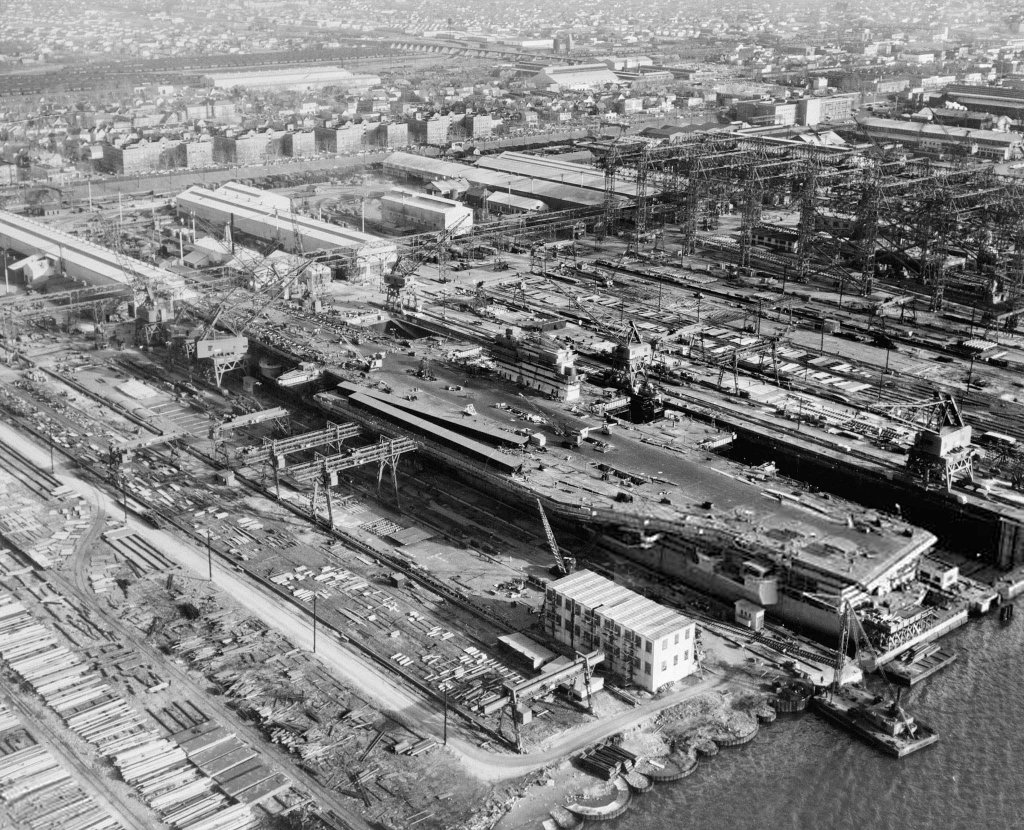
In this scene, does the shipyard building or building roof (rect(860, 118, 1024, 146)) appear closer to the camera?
the shipyard building

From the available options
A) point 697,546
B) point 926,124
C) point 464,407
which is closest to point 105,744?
point 697,546

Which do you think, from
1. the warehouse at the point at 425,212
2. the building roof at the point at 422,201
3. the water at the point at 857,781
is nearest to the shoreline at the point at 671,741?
the water at the point at 857,781

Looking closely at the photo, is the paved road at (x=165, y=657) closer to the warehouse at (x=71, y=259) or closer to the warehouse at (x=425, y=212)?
the warehouse at (x=71, y=259)

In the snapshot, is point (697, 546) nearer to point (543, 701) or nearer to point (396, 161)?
point (543, 701)

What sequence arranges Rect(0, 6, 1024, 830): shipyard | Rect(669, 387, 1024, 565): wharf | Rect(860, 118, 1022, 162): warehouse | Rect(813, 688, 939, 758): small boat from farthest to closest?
1. Rect(860, 118, 1022, 162): warehouse
2. Rect(669, 387, 1024, 565): wharf
3. Rect(813, 688, 939, 758): small boat
4. Rect(0, 6, 1024, 830): shipyard

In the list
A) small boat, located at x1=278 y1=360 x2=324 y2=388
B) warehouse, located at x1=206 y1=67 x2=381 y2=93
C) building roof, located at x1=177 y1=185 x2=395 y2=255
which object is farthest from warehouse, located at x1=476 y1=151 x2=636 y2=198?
warehouse, located at x1=206 y1=67 x2=381 y2=93

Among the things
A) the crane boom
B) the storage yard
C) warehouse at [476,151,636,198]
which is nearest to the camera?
A: the storage yard

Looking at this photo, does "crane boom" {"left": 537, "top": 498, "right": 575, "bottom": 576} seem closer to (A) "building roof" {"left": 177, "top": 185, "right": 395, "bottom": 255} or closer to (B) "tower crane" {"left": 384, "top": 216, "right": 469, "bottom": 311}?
(B) "tower crane" {"left": 384, "top": 216, "right": 469, "bottom": 311}
